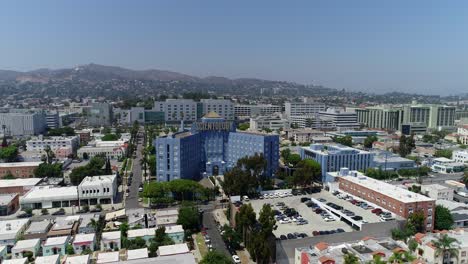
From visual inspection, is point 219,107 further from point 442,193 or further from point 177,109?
point 442,193

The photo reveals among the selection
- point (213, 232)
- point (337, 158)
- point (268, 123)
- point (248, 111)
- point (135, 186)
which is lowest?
point (213, 232)

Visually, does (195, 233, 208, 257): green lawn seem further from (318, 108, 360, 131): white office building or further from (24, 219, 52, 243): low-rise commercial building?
(318, 108, 360, 131): white office building

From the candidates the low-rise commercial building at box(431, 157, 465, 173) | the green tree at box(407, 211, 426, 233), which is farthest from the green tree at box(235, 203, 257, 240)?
the low-rise commercial building at box(431, 157, 465, 173)

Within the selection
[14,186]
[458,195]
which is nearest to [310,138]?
[458,195]

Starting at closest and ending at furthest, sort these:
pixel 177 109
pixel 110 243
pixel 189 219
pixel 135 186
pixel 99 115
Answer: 1. pixel 110 243
2. pixel 189 219
3. pixel 135 186
4. pixel 99 115
5. pixel 177 109

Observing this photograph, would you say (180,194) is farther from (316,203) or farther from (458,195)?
(458,195)

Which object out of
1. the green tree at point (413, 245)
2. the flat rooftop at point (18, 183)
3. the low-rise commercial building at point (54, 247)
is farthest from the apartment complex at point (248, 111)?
the green tree at point (413, 245)

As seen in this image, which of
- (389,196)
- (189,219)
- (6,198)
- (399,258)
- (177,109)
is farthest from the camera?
(177,109)

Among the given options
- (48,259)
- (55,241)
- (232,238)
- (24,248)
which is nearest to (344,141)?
(232,238)
